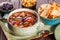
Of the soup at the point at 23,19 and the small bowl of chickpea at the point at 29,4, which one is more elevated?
the small bowl of chickpea at the point at 29,4

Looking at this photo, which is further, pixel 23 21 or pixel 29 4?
pixel 29 4

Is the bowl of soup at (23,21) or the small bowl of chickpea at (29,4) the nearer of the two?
the bowl of soup at (23,21)

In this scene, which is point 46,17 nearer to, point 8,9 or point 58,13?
point 58,13

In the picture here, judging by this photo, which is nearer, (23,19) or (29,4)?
(23,19)

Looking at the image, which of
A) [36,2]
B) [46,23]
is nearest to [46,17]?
[46,23]

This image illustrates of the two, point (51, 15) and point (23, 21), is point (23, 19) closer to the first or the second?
point (23, 21)

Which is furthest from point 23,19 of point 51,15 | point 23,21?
point 51,15
